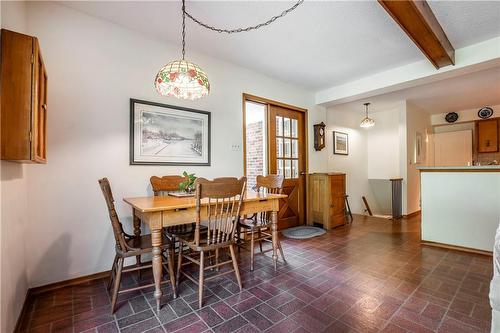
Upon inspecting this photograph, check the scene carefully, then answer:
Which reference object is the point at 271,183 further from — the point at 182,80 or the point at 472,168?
the point at 472,168

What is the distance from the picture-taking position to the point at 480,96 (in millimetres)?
4871

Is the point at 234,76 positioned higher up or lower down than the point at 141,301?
higher up

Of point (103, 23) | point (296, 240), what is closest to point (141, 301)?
point (296, 240)

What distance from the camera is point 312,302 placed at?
1.90m

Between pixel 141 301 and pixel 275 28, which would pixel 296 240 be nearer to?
pixel 141 301

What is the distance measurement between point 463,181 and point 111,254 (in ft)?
14.0

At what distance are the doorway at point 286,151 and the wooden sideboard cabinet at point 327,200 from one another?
168 millimetres

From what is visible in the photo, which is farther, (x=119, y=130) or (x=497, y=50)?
(x=497, y=50)

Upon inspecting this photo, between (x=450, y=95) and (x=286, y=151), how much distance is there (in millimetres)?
3578

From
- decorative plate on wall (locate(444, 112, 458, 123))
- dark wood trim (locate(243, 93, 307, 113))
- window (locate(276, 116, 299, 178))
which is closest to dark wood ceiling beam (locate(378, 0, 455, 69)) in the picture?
dark wood trim (locate(243, 93, 307, 113))

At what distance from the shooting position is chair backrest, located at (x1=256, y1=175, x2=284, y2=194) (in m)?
2.95

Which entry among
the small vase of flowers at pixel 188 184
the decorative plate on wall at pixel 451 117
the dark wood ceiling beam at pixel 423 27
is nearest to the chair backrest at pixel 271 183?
the small vase of flowers at pixel 188 184

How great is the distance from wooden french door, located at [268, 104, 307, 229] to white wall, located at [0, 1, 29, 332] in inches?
119

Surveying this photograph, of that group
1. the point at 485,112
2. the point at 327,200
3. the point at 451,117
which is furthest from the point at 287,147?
the point at 485,112
